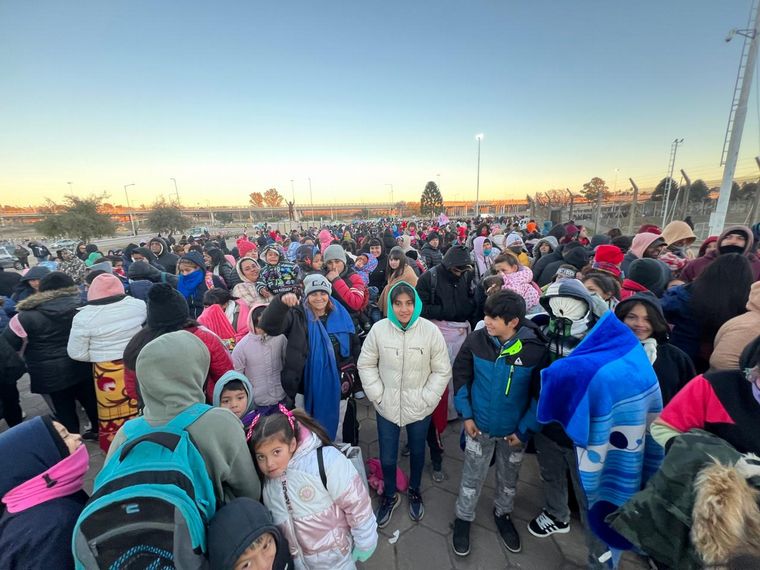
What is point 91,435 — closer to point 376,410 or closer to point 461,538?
point 376,410

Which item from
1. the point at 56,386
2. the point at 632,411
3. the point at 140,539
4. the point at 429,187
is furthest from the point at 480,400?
the point at 429,187

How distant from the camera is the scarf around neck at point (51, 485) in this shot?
3.40 feet

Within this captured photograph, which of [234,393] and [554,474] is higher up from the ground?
[234,393]

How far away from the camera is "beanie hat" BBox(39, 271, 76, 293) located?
10.1 ft

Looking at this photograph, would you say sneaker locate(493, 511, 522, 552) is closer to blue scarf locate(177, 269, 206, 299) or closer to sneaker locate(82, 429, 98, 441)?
sneaker locate(82, 429, 98, 441)

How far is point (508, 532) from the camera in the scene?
2.38 metres

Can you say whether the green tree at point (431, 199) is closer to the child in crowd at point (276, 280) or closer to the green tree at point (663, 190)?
the green tree at point (663, 190)

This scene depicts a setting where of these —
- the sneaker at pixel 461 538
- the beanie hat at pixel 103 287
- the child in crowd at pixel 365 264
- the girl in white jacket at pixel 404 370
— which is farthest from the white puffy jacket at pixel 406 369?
the child in crowd at pixel 365 264

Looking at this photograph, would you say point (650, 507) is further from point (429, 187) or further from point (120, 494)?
point (429, 187)

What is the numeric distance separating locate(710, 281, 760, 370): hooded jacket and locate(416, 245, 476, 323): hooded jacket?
2072 mm

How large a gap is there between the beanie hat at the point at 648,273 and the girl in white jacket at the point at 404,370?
2.14 metres

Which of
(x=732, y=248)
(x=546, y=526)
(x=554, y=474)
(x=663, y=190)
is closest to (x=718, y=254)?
(x=732, y=248)

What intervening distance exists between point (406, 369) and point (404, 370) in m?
0.02

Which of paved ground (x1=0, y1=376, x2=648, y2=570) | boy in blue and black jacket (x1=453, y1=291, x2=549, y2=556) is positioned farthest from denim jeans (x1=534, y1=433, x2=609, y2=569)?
boy in blue and black jacket (x1=453, y1=291, x2=549, y2=556)
